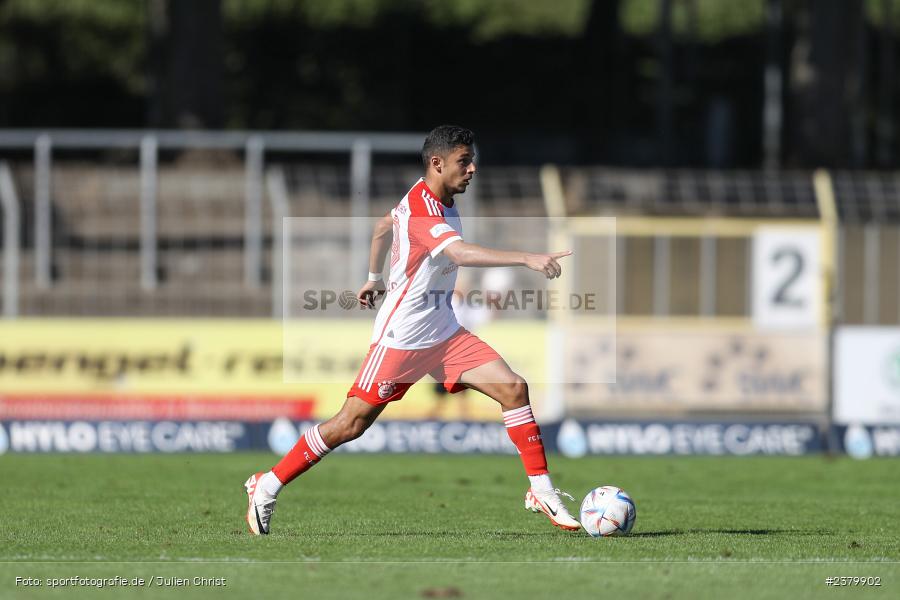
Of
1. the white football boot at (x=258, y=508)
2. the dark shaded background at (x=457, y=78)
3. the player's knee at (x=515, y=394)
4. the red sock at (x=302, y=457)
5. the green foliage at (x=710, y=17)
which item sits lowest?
the white football boot at (x=258, y=508)

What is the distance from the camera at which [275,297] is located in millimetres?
19312

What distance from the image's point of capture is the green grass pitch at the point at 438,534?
292 inches

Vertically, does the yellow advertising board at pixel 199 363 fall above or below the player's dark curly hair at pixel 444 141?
below

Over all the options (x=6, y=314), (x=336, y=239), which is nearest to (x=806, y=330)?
(x=336, y=239)

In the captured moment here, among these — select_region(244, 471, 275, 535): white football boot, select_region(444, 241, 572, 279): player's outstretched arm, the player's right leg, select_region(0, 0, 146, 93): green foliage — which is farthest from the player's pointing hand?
select_region(0, 0, 146, 93): green foliage

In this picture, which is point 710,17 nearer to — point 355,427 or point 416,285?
point 416,285

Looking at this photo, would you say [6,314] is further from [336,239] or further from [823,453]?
[823,453]

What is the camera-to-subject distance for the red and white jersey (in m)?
9.08

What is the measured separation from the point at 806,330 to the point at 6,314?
9271 millimetres

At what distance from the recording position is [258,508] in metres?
9.12

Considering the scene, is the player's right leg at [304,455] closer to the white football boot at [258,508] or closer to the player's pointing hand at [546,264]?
the white football boot at [258,508]

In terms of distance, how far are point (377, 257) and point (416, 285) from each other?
68 centimetres

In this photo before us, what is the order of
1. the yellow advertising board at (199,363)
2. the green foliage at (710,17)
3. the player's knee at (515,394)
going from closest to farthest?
the player's knee at (515,394) → the yellow advertising board at (199,363) → the green foliage at (710,17)

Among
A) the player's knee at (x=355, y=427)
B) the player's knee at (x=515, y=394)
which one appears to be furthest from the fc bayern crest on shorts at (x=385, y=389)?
the player's knee at (x=515, y=394)
